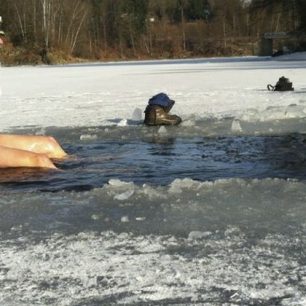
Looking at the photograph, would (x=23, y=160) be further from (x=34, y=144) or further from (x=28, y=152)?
(x=34, y=144)

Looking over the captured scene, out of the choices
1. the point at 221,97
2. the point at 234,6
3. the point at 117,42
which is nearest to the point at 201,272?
the point at 221,97

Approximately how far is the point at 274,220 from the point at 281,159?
8.15ft

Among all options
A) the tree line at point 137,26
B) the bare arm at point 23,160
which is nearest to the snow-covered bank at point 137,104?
the bare arm at point 23,160

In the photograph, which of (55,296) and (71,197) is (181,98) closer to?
(71,197)

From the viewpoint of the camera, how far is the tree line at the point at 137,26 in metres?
59.6

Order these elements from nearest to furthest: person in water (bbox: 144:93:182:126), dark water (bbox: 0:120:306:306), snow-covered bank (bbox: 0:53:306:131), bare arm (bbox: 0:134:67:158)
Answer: dark water (bbox: 0:120:306:306) → bare arm (bbox: 0:134:67:158) → person in water (bbox: 144:93:182:126) → snow-covered bank (bbox: 0:53:306:131)

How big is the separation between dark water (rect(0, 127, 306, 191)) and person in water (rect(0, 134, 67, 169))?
0.63ft

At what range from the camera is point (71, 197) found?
15.2 feet

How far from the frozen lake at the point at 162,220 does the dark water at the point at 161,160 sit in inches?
0.5

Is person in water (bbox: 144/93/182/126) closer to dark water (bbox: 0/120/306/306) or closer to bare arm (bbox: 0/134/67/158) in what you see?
dark water (bbox: 0/120/306/306)

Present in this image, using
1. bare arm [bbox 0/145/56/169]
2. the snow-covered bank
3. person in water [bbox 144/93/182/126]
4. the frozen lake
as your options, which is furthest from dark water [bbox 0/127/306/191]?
the snow-covered bank

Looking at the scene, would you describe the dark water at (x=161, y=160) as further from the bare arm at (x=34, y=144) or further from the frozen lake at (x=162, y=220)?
the bare arm at (x=34, y=144)

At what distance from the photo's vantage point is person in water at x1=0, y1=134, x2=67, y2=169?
617 centimetres

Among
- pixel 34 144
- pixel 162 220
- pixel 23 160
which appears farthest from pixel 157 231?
pixel 34 144
